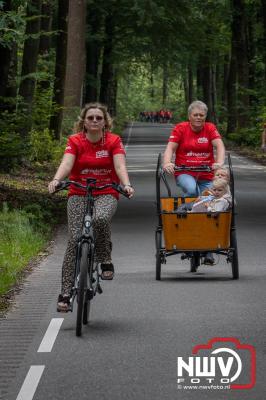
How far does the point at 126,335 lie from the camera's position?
959 cm

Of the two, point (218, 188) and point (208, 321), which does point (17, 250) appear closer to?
point (218, 188)

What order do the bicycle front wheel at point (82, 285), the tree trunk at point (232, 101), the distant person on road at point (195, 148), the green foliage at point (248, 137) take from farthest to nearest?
the tree trunk at point (232, 101) → the green foliage at point (248, 137) → the distant person on road at point (195, 148) → the bicycle front wheel at point (82, 285)

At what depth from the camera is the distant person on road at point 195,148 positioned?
13336 millimetres

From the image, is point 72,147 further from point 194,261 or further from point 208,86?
point 208,86

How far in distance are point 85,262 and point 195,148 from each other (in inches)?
163

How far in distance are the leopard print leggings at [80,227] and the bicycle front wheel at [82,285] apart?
14.3 inches

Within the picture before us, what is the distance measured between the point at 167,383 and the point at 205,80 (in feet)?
204

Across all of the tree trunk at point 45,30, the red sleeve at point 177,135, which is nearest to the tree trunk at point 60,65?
the tree trunk at point 45,30

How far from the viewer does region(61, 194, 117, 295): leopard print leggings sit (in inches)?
399

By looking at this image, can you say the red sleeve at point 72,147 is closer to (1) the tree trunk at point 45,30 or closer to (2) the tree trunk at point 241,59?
(1) the tree trunk at point 45,30

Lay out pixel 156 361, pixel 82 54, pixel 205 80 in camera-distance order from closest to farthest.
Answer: pixel 156 361 → pixel 82 54 → pixel 205 80

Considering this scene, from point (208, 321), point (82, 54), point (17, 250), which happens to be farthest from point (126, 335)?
point (82, 54)

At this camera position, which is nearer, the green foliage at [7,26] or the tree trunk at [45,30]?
the green foliage at [7,26]

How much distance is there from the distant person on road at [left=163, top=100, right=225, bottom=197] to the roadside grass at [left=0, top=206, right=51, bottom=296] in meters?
2.27
